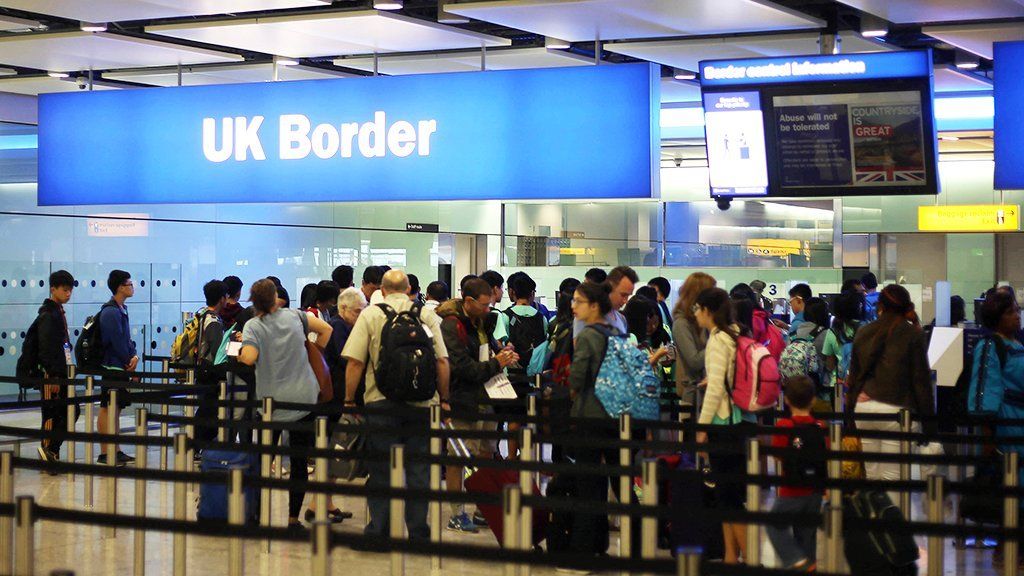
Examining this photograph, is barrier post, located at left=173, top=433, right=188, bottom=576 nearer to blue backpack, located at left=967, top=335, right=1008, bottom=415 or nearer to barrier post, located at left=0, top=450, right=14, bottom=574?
barrier post, located at left=0, top=450, right=14, bottom=574

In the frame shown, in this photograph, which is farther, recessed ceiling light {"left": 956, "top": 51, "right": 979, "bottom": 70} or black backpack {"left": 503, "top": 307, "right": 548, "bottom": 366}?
recessed ceiling light {"left": 956, "top": 51, "right": 979, "bottom": 70}

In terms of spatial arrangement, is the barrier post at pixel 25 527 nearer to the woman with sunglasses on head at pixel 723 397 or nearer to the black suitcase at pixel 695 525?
the black suitcase at pixel 695 525

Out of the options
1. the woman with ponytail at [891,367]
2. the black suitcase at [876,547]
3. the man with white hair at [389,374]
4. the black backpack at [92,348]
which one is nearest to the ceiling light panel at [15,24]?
the black backpack at [92,348]

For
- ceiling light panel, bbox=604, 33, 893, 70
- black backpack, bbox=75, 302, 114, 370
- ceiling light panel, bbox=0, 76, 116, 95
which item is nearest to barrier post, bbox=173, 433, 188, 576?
black backpack, bbox=75, 302, 114, 370

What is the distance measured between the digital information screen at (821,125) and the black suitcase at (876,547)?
13.9 feet

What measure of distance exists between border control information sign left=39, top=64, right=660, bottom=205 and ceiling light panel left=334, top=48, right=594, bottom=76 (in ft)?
5.46

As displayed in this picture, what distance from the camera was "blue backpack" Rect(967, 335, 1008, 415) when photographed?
799cm

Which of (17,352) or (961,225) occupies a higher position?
(961,225)

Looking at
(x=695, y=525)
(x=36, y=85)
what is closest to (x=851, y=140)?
(x=695, y=525)

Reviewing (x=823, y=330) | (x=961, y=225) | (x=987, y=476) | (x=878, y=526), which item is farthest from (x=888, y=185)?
(x=961, y=225)

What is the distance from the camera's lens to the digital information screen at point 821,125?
33.0 feet

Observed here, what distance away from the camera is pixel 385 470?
25.6 ft

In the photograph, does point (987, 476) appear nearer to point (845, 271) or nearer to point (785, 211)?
point (785, 211)

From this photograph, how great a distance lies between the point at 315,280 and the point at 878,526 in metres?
12.7
